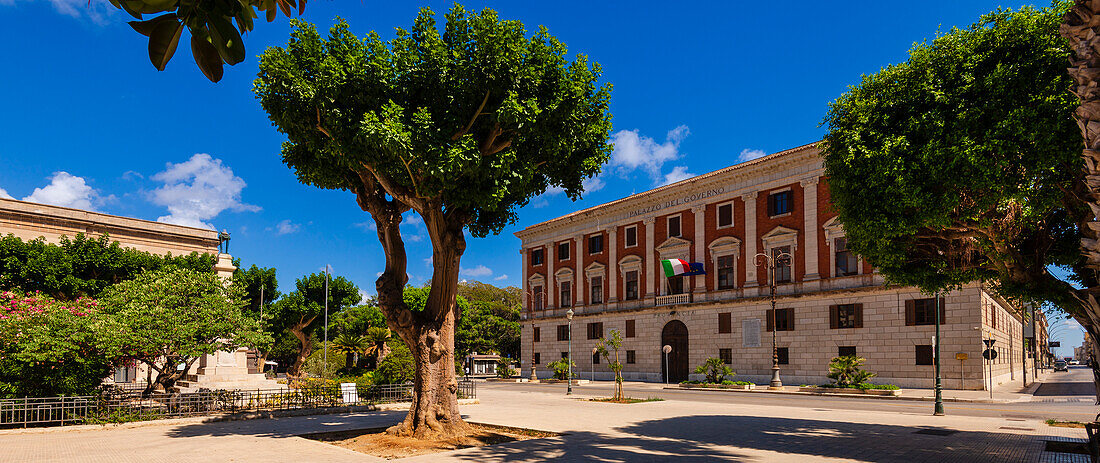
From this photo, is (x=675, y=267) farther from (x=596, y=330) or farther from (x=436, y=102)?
(x=436, y=102)

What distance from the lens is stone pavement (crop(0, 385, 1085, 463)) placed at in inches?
518

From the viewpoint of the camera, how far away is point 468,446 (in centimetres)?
1483

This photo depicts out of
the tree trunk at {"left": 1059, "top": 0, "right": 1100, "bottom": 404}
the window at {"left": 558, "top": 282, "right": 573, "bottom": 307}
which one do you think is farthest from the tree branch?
the window at {"left": 558, "top": 282, "right": 573, "bottom": 307}

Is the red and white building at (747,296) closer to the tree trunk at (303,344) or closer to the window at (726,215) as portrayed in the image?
the window at (726,215)

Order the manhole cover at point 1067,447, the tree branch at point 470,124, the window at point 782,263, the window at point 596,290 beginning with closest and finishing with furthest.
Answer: the manhole cover at point 1067,447
the tree branch at point 470,124
the window at point 782,263
the window at point 596,290

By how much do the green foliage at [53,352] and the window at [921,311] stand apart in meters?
37.7

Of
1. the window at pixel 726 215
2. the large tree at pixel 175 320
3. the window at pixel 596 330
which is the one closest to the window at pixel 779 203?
the window at pixel 726 215

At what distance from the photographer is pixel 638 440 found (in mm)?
15711

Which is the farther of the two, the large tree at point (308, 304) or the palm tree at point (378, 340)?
the large tree at point (308, 304)

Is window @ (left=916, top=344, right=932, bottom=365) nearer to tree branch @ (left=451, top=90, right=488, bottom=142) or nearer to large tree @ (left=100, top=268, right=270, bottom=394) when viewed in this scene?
tree branch @ (left=451, top=90, right=488, bottom=142)

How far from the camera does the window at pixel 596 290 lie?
56.2 m

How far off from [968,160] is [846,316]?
96.1ft

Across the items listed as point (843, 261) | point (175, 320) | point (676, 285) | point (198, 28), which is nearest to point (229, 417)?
point (175, 320)

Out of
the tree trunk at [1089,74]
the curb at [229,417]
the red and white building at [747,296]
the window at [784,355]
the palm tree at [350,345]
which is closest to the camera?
the tree trunk at [1089,74]
